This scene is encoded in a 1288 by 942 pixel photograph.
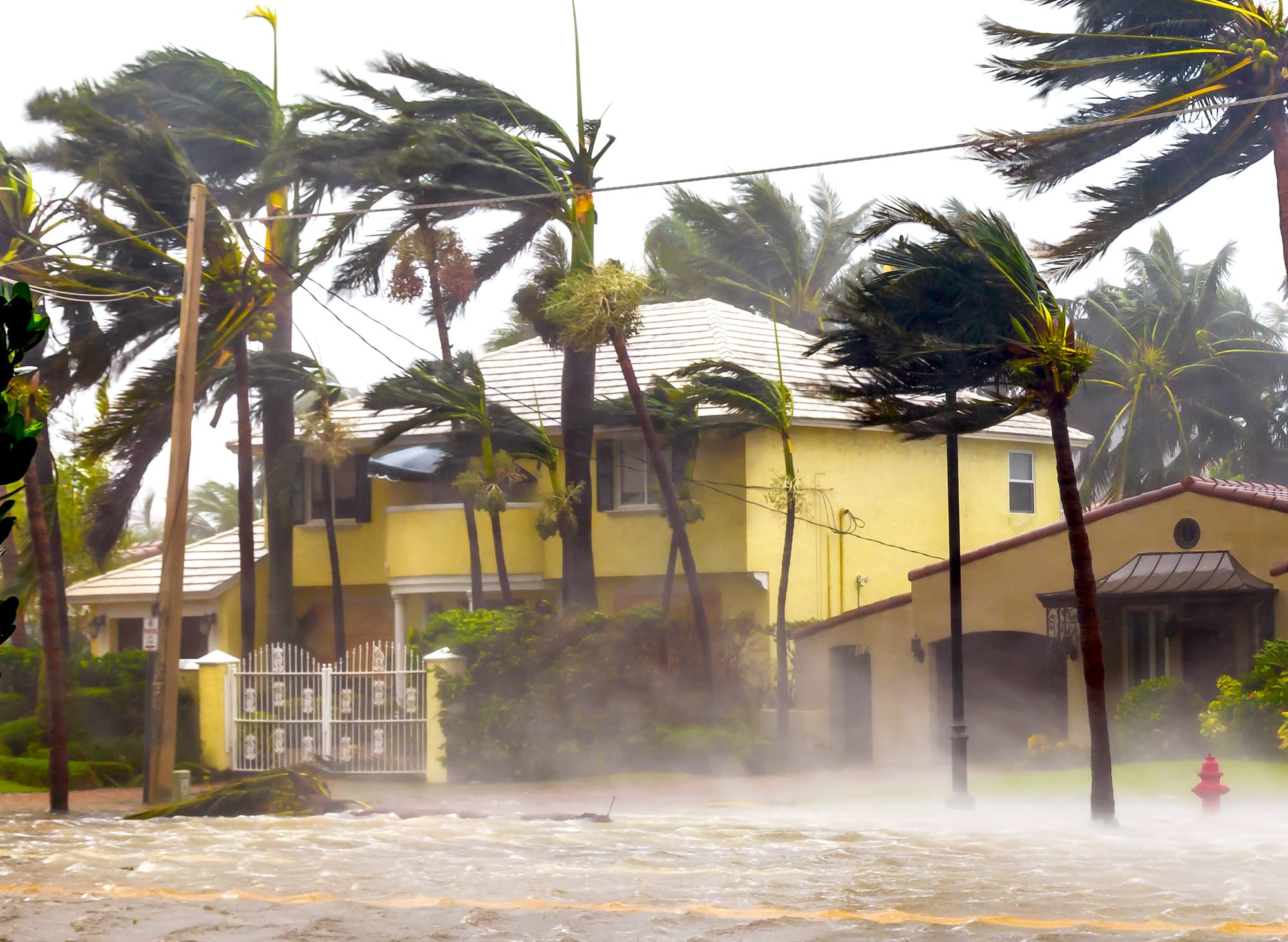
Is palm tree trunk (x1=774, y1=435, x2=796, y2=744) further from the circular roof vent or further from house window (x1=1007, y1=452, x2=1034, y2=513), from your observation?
house window (x1=1007, y1=452, x2=1034, y2=513)

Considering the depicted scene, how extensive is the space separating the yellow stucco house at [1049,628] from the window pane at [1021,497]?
6.69m

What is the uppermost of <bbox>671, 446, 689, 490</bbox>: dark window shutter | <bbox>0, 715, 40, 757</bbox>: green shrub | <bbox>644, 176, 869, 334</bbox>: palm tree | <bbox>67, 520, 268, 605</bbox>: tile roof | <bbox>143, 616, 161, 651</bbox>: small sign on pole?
<bbox>644, 176, 869, 334</bbox>: palm tree

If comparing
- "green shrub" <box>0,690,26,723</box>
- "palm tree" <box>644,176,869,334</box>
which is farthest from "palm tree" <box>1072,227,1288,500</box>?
"green shrub" <box>0,690,26,723</box>

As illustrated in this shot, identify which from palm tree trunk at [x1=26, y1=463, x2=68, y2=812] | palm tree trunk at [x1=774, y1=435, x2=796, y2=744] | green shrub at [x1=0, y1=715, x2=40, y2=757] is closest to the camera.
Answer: palm tree trunk at [x1=26, y1=463, x2=68, y2=812]

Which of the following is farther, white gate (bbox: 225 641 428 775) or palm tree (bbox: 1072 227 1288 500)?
palm tree (bbox: 1072 227 1288 500)

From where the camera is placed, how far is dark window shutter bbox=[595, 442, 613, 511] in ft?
96.4

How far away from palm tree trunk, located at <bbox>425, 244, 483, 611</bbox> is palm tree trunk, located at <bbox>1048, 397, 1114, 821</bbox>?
1354 cm

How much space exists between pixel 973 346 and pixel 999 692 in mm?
10378

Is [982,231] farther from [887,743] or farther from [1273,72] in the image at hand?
[887,743]

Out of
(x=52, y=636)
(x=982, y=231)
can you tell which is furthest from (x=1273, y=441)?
(x=52, y=636)

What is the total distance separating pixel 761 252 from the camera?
44.3m

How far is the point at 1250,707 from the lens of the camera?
64.8 ft

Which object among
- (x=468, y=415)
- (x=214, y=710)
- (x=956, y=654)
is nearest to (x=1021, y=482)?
(x=468, y=415)

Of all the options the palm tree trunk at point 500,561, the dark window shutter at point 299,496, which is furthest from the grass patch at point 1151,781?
the dark window shutter at point 299,496
